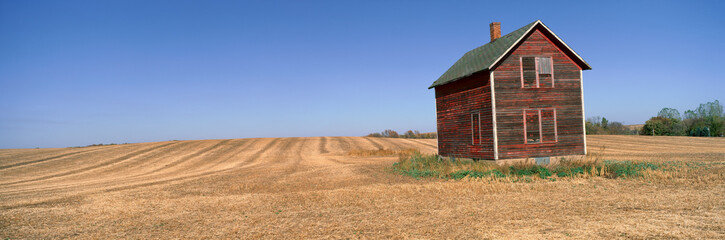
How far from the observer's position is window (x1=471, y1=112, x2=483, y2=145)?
66.6 ft

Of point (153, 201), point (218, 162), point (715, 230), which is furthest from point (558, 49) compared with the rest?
point (218, 162)

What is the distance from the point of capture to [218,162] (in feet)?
108

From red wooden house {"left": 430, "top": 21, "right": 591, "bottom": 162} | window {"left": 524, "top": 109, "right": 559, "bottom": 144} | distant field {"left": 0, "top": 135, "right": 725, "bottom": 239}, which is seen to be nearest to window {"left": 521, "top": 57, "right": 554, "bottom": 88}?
red wooden house {"left": 430, "top": 21, "right": 591, "bottom": 162}

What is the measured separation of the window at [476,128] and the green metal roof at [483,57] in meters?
2.12

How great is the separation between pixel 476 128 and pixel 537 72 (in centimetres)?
Answer: 406

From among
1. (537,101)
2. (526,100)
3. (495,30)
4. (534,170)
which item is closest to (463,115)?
(526,100)

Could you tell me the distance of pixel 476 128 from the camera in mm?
20547

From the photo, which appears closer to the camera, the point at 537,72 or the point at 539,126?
the point at 539,126

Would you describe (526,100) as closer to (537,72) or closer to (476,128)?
(537,72)

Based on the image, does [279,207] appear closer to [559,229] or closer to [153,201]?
[153,201]

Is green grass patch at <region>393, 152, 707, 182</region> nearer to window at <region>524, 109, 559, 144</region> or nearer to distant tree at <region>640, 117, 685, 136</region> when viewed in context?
window at <region>524, 109, 559, 144</region>

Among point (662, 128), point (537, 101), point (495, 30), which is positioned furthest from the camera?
point (662, 128)

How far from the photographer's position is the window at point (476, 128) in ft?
66.6

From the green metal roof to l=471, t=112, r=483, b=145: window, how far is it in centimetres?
212
